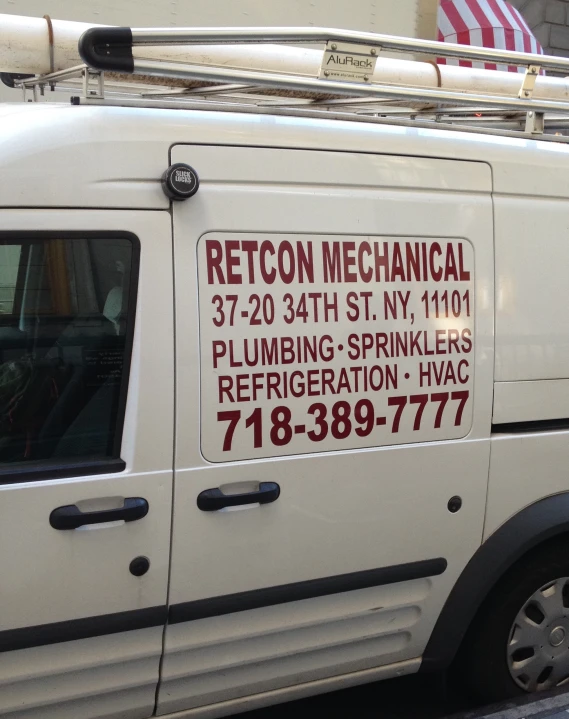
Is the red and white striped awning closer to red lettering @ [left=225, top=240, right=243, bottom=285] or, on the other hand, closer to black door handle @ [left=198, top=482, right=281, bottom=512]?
red lettering @ [left=225, top=240, right=243, bottom=285]

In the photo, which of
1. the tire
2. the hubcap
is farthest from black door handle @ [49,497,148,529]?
the hubcap

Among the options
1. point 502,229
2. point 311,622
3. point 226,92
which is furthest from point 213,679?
point 226,92

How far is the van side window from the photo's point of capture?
212cm

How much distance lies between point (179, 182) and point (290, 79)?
0.54 meters

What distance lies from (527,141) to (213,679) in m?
2.18

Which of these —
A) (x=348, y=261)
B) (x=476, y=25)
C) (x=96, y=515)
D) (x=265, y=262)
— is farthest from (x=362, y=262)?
(x=476, y=25)

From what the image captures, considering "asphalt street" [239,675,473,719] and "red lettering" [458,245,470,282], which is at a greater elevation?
"red lettering" [458,245,470,282]

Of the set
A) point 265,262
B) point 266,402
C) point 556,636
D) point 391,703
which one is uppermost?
point 265,262

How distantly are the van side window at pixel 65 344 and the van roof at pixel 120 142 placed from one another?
0.43 feet

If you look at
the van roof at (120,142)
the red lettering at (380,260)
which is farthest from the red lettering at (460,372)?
the van roof at (120,142)

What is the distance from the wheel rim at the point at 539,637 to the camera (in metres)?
2.85

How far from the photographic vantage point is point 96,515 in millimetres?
2113

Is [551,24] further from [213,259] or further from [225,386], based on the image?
[225,386]

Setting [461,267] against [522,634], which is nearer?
[461,267]
